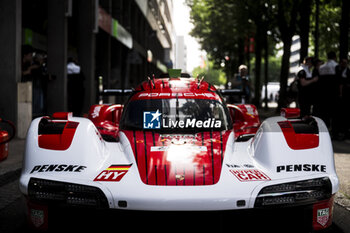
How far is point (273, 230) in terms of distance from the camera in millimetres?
3592

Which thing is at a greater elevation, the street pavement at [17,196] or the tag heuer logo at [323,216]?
the tag heuer logo at [323,216]

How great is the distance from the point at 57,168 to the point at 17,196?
179 centimetres

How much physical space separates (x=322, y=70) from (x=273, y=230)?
904 centimetres

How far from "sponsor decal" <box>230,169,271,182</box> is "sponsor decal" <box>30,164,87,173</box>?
113 centimetres

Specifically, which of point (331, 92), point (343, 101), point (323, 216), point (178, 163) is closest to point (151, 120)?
point (178, 163)

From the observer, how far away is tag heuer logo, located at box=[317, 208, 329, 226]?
3.75 m

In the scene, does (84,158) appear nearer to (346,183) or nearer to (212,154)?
(212,154)

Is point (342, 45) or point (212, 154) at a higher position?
point (342, 45)

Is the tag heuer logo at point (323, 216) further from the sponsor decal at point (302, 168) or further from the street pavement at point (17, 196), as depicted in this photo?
the street pavement at point (17, 196)

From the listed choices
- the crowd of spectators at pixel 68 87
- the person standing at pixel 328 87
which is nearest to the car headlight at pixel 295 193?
the person standing at pixel 328 87

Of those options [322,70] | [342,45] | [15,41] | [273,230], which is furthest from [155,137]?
[342,45]

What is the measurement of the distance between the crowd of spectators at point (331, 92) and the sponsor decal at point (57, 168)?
8530 mm

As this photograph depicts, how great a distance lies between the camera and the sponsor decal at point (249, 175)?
3773 millimetres

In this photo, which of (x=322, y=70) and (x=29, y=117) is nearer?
(x=29, y=117)
